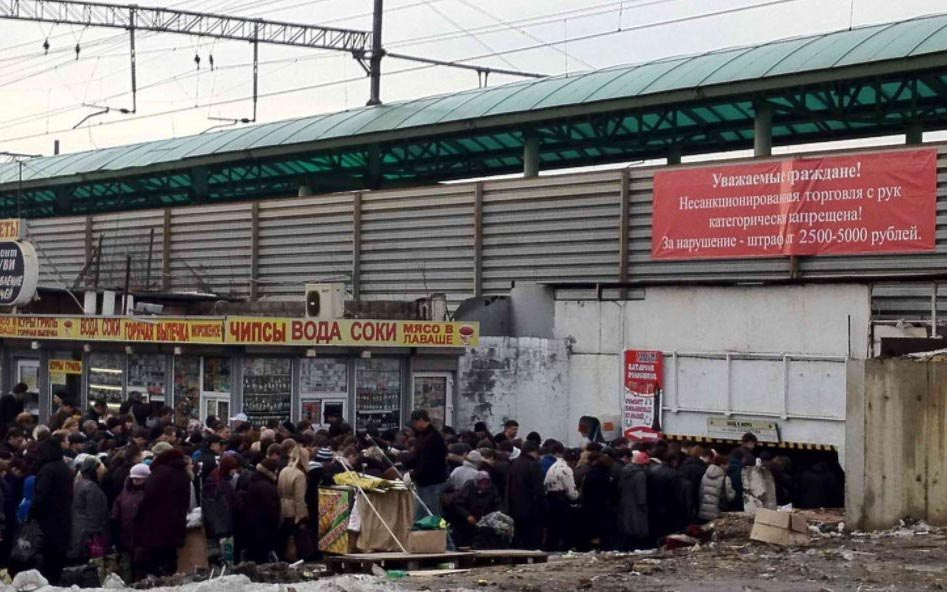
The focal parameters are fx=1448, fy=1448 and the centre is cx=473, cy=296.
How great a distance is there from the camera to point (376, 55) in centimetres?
4541

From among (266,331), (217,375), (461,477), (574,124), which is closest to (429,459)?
(461,477)

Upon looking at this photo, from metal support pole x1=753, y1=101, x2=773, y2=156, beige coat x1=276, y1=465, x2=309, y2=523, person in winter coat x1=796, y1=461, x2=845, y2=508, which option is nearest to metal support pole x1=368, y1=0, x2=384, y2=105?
metal support pole x1=753, y1=101, x2=773, y2=156

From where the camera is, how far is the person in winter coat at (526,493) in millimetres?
16000

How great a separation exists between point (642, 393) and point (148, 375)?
26.6ft

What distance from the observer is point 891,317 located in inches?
858

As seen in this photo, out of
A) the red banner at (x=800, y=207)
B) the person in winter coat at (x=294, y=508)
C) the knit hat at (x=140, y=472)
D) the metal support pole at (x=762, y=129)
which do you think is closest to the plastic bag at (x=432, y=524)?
the person in winter coat at (x=294, y=508)

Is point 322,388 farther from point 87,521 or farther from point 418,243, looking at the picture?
point 87,521

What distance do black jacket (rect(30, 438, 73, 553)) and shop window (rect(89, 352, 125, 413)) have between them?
10.7 meters

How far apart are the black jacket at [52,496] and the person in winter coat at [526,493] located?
4.89 meters

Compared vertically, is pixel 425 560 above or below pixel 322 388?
below

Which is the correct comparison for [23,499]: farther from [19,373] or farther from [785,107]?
[785,107]

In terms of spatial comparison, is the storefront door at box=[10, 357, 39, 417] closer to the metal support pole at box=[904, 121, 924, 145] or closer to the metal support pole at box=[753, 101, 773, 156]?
the metal support pole at box=[753, 101, 773, 156]

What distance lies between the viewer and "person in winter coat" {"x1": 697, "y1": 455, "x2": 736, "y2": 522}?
1630 cm

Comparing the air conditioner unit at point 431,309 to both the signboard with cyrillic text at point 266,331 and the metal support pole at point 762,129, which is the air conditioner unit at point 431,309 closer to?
the signboard with cyrillic text at point 266,331
